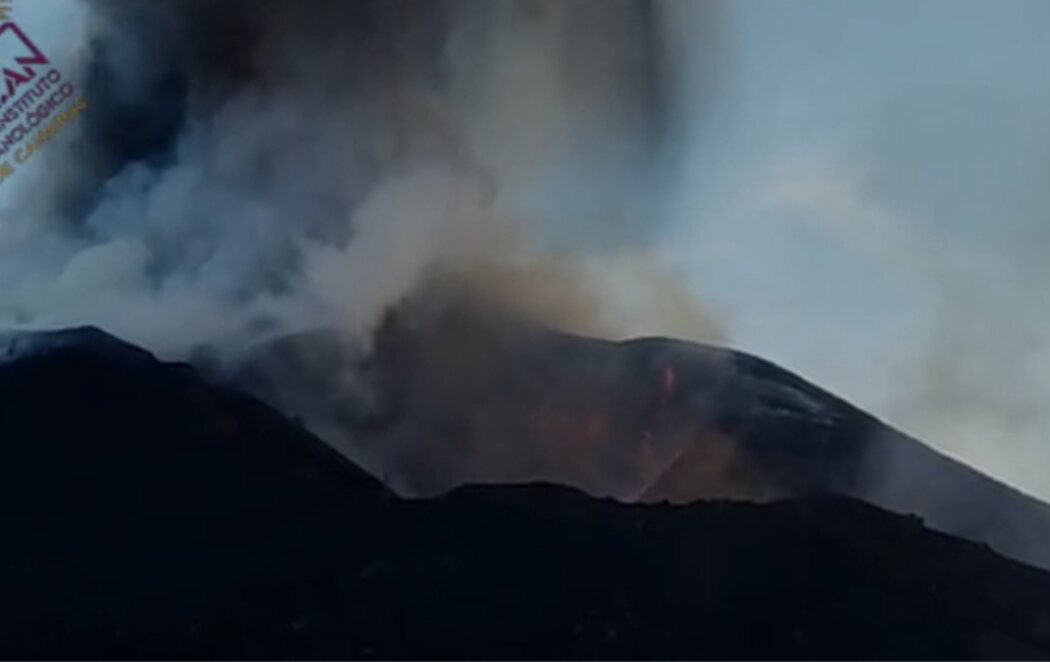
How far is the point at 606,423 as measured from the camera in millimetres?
4680

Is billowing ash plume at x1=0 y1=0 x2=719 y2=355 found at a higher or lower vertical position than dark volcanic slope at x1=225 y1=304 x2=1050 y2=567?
higher

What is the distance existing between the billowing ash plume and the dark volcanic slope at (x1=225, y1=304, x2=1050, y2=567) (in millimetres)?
120

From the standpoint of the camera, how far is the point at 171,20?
5.20 m

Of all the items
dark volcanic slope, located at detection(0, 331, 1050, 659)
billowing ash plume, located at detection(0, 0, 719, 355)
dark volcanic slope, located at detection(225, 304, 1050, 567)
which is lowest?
dark volcanic slope, located at detection(0, 331, 1050, 659)

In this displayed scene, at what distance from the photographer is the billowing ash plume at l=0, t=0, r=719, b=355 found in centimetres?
489

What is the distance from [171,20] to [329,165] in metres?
0.81

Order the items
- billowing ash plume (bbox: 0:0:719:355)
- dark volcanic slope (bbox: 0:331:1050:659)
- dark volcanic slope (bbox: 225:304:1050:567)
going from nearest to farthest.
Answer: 1. dark volcanic slope (bbox: 0:331:1050:659)
2. dark volcanic slope (bbox: 225:304:1050:567)
3. billowing ash plume (bbox: 0:0:719:355)

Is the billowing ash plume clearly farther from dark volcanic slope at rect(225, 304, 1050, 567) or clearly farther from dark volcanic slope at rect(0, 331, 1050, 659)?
dark volcanic slope at rect(0, 331, 1050, 659)

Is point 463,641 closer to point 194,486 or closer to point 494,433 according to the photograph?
point 494,433

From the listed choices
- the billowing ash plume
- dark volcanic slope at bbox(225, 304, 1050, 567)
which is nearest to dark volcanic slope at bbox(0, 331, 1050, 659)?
dark volcanic slope at bbox(225, 304, 1050, 567)

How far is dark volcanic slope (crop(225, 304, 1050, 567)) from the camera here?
4547 millimetres

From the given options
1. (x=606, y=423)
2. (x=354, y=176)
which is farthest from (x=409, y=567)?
(x=354, y=176)

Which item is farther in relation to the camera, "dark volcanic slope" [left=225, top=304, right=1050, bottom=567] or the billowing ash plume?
the billowing ash plume

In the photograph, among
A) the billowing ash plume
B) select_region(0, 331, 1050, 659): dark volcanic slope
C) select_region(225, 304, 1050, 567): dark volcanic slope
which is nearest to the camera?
select_region(0, 331, 1050, 659): dark volcanic slope
